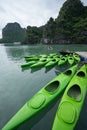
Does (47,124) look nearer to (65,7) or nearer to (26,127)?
(26,127)

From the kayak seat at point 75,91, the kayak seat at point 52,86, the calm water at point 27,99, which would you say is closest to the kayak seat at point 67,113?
the calm water at point 27,99

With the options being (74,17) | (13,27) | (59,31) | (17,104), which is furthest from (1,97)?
(13,27)

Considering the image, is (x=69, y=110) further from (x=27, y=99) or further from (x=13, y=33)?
(x=13, y=33)

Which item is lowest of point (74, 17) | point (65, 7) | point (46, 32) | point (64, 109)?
point (64, 109)

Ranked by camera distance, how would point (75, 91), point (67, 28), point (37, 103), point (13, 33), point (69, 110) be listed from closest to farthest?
1. point (69, 110)
2. point (37, 103)
3. point (75, 91)
4. point (67, 28)
5. point (13, 33)

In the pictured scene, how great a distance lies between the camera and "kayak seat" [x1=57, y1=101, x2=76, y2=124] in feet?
13.1

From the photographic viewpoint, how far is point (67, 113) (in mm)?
4180

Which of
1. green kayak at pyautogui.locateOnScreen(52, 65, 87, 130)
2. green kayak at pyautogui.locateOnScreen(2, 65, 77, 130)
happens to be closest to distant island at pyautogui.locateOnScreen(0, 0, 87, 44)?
green kayak at pyautogui.locateOnScreen(2, 65, 77, 130)

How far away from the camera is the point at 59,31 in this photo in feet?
241

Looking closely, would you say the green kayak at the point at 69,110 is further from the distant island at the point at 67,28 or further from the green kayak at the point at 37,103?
the distant island at the point at 67,28

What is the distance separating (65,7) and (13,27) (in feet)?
244

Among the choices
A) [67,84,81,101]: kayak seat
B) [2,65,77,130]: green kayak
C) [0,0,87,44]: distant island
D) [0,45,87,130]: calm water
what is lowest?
[0,45,87,130]: calm water

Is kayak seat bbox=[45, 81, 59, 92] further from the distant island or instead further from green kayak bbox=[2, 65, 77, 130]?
the distant island

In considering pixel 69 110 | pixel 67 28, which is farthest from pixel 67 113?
pixel 67 28
